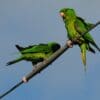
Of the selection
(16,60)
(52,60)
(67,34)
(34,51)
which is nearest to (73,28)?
(67,34)

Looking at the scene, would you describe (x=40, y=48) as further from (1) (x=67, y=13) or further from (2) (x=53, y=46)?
(1) (x=67, y=13)

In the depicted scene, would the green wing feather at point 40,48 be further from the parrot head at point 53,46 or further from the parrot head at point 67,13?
the parrot head at point 67,13

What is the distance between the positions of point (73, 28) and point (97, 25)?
2.86 m

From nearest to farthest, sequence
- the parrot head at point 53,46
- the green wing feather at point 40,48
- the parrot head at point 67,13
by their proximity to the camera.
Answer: the parrot head at point 67,13 → the green wing feather at point 40,48 → the parrot head at point 53,46

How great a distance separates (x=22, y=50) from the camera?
5.32 meters

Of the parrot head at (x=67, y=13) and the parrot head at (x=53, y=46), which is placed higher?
the parrot head at (x=67, y=13)

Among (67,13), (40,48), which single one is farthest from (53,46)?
(67,13)

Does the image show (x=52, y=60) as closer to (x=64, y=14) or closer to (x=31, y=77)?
(x=31, y=77)

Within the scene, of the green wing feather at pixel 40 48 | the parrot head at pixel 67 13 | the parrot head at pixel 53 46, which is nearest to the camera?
the parrot head at pixel 67 13

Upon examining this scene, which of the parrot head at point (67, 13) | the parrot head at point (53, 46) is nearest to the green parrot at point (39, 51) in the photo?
the parrot head at point (53, 46)

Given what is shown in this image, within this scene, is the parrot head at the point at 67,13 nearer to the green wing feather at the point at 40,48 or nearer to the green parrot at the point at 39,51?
the green parrot at the point at 39,51

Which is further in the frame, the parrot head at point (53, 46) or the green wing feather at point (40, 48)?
the parrot head at point (53, 46)

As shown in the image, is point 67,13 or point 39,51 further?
point 39,51

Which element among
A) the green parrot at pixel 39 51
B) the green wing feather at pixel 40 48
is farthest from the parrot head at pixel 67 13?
the green wing feather at pixel 40 48
